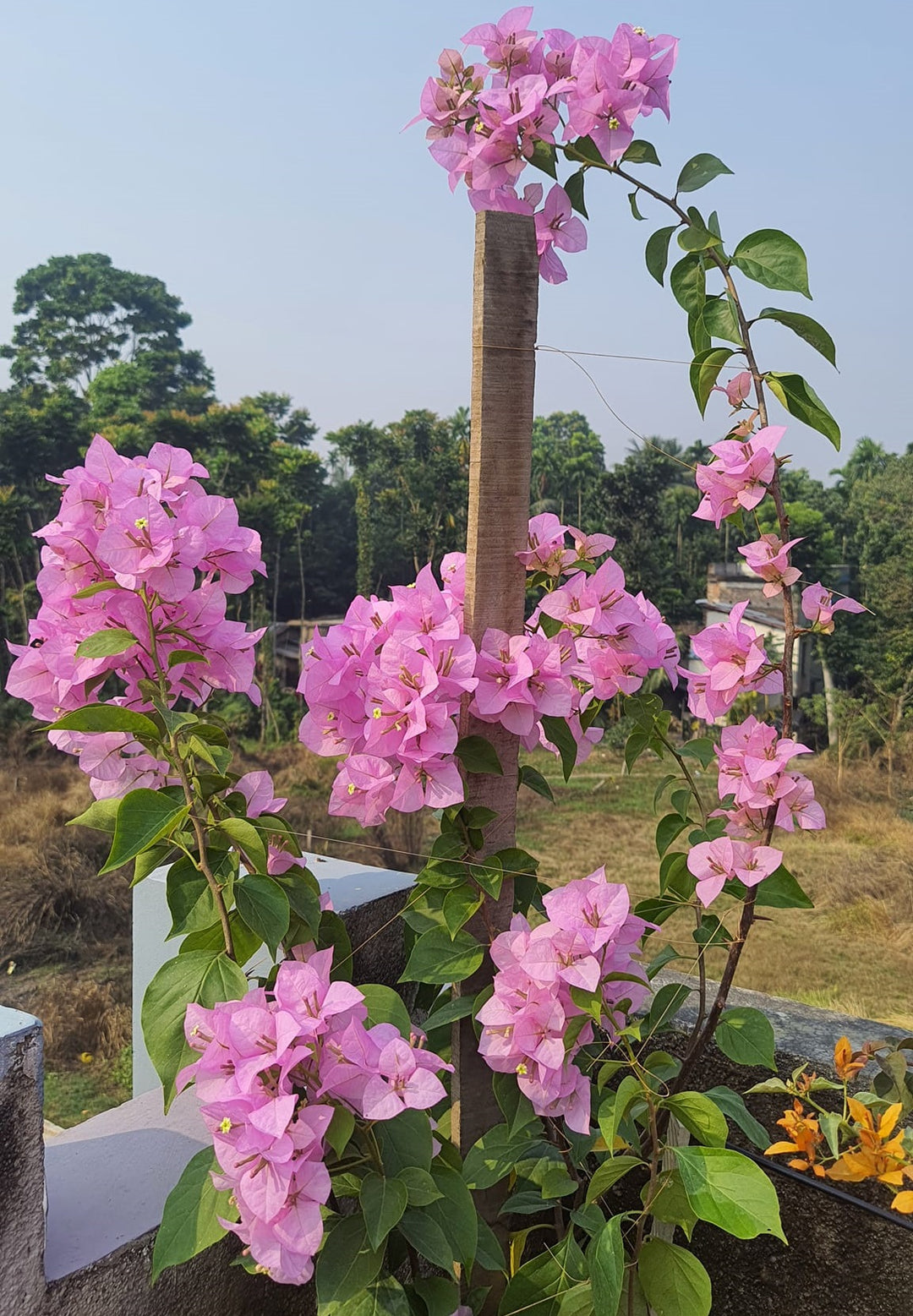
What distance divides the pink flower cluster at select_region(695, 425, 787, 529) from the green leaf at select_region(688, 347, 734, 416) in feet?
0.17

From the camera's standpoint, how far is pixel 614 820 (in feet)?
22.5

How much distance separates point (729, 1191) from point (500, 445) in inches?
26.8

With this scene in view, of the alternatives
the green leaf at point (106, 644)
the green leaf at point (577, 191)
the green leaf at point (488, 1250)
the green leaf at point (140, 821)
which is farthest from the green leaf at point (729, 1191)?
the green leaf at point (577, 191)

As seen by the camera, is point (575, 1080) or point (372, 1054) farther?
point (575, 1080)

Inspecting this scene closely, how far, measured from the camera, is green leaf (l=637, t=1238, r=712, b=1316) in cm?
81

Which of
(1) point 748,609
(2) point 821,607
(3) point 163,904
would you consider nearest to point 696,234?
(2) point 821,607

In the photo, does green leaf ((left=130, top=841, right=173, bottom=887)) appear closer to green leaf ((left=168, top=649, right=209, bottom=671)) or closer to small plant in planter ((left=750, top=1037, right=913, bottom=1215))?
green leaf ((left=168, top=649, right=209, bottom=671))

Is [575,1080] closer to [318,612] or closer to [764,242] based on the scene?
[764,242]

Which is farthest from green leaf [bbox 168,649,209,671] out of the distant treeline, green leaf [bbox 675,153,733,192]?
the distant treeline

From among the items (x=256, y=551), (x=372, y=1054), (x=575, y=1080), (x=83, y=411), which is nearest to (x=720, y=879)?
(x=575, y=1080)

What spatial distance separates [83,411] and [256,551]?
12345 mm

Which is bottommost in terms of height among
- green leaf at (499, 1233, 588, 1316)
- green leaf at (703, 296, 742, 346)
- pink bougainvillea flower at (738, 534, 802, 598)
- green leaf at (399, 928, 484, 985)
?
green leaf at (499, 1233, 588, 1316)

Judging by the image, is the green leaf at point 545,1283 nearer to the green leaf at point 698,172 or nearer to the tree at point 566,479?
the green leaf at point 698,172

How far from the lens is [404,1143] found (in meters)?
0.76
